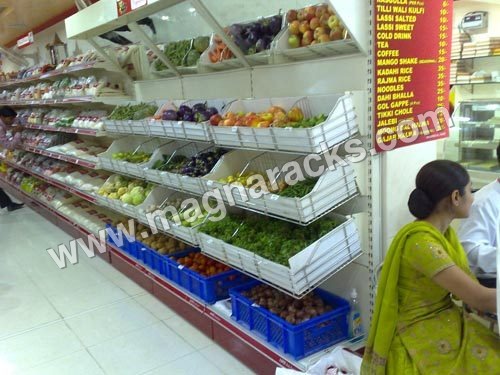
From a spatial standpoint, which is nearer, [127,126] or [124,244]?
[127,126]

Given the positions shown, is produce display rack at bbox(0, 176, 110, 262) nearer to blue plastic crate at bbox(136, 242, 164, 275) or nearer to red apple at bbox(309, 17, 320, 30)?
blue plastic crate at bbox(136, 242, 164, 275)

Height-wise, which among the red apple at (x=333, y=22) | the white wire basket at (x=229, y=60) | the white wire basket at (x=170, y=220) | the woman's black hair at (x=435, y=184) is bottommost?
the white wire basket at (x=170, y=220)

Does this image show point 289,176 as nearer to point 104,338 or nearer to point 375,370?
point 375,370

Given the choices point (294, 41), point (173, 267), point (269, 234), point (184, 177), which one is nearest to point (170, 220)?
point (173, 267)

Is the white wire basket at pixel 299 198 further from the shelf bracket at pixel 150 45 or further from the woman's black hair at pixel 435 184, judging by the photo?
the shelf bracket at pixel 150 45

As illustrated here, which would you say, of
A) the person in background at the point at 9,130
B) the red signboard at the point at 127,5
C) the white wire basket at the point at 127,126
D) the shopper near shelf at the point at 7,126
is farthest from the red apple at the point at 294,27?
the shopper near shelf at the point at 7,126

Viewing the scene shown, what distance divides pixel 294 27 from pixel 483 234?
1.55 m

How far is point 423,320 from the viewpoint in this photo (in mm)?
1773

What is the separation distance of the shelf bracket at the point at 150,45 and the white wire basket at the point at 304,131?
133cm

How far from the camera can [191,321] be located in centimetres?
354

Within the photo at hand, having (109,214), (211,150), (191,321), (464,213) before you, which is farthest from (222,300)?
(109,214)

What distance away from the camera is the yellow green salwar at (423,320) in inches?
65.5

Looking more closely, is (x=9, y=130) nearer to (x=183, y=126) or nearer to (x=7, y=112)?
(x=7, y=112)

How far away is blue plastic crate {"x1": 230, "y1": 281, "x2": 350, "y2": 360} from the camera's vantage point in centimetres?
252
